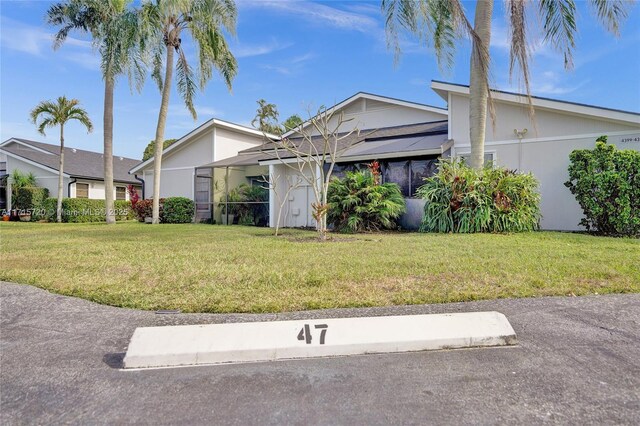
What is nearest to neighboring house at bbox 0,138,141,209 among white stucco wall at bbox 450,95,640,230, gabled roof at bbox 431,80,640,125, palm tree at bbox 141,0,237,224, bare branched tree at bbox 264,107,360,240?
palm tree at bbox 141,0,237,224

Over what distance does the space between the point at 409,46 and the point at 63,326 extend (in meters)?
12.5

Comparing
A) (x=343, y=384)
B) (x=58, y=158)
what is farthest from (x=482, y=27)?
(x=58, y=158)

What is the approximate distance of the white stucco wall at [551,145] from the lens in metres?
11.4

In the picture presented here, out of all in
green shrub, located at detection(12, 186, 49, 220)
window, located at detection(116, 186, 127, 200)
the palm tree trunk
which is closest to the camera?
the palm tree trunk

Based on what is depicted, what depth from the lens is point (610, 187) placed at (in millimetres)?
9562

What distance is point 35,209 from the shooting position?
23266mm

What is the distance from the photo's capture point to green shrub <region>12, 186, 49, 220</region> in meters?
23.4

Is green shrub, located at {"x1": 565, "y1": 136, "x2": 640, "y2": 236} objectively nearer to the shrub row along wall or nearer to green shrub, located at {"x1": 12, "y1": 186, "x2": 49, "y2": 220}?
the shrub row along wall

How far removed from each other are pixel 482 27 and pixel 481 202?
528 cm

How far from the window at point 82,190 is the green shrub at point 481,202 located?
76.4 ft

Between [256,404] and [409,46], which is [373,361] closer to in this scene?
[256,404]

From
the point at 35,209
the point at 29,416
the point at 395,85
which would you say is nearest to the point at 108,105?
the point at 35,209

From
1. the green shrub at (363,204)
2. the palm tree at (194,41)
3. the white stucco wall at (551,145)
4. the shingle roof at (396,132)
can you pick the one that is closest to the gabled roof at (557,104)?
the white stucco wall at (551,145)

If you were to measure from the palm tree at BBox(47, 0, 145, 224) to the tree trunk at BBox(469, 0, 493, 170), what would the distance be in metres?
13.6
